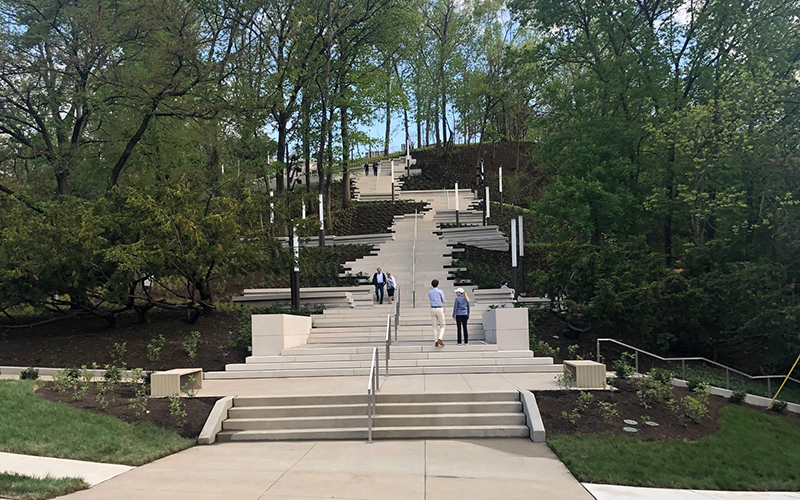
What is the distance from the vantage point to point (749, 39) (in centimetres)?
1864

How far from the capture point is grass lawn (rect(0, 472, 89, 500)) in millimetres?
5480

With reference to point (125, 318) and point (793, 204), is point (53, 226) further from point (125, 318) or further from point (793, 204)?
point (793, 204)

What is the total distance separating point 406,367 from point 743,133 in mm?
11819

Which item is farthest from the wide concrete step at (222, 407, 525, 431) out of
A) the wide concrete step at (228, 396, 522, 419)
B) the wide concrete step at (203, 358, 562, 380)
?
the wide concrete step at (203, 358, 562, 380)

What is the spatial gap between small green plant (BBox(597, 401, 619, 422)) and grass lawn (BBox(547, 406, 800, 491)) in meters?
0.59

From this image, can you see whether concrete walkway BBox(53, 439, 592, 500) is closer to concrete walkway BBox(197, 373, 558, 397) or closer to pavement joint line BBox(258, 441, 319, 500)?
pavement joint line BBox(258, 441, 319, 500)

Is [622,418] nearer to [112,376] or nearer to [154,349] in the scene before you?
[112,376]

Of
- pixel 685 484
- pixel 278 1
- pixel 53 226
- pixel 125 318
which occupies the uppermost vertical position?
pixel 278 1

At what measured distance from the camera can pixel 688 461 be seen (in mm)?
7305

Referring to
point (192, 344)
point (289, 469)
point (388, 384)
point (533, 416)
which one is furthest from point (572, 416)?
point (192, 344)

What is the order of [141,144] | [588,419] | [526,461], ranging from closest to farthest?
[526,461] < [588,419] < [141,144]

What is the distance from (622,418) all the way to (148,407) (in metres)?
7.46

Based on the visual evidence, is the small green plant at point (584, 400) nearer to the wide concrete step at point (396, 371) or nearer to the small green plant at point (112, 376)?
the wide concrete step at point (396, 371)

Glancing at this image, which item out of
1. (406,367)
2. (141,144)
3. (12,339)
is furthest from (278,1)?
(406,367)
